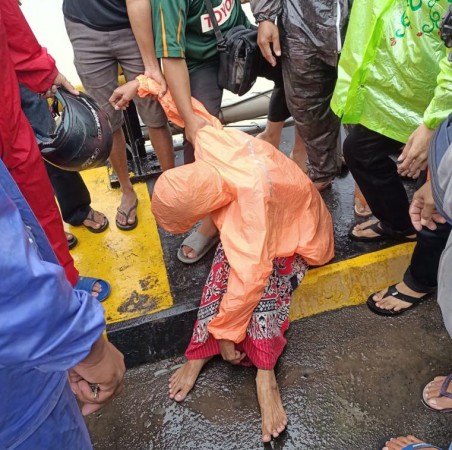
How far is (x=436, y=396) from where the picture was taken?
2084mm

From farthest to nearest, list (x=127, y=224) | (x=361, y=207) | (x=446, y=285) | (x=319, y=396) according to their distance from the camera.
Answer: (x=127, y=224)
(x=361, y=207)
(x=319, y=396)
(x=446, y=285)

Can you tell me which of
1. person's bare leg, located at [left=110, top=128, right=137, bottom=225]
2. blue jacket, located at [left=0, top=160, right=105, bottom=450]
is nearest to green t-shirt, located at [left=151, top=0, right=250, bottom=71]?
person's bare leg, located at [left=110, top=128, right=137, bottom=225]

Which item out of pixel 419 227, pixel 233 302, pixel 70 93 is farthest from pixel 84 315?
pixel 70 93

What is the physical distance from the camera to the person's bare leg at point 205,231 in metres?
2.68

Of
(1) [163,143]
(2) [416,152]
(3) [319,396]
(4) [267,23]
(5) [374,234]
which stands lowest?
(3) [319,396]

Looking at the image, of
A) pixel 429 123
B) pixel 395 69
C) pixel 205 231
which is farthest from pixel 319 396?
pixel 395 69

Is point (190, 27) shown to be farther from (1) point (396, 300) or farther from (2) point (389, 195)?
(1) point (396, 300)

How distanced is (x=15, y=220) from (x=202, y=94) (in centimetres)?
186

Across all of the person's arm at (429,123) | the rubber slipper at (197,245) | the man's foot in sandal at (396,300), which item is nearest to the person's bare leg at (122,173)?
the rubber slipper at (197,245)

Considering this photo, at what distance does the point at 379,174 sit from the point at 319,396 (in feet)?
3.59

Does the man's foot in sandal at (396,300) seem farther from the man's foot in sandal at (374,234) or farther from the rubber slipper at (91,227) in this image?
the rubber slipper at (91,227)

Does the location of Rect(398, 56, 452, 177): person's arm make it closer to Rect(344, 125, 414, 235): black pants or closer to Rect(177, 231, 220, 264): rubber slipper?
Rect(344, 125, 414, 235): black pants

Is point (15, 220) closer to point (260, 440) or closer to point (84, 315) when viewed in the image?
point (84, 315)

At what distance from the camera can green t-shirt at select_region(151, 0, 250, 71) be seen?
7.61 feet
